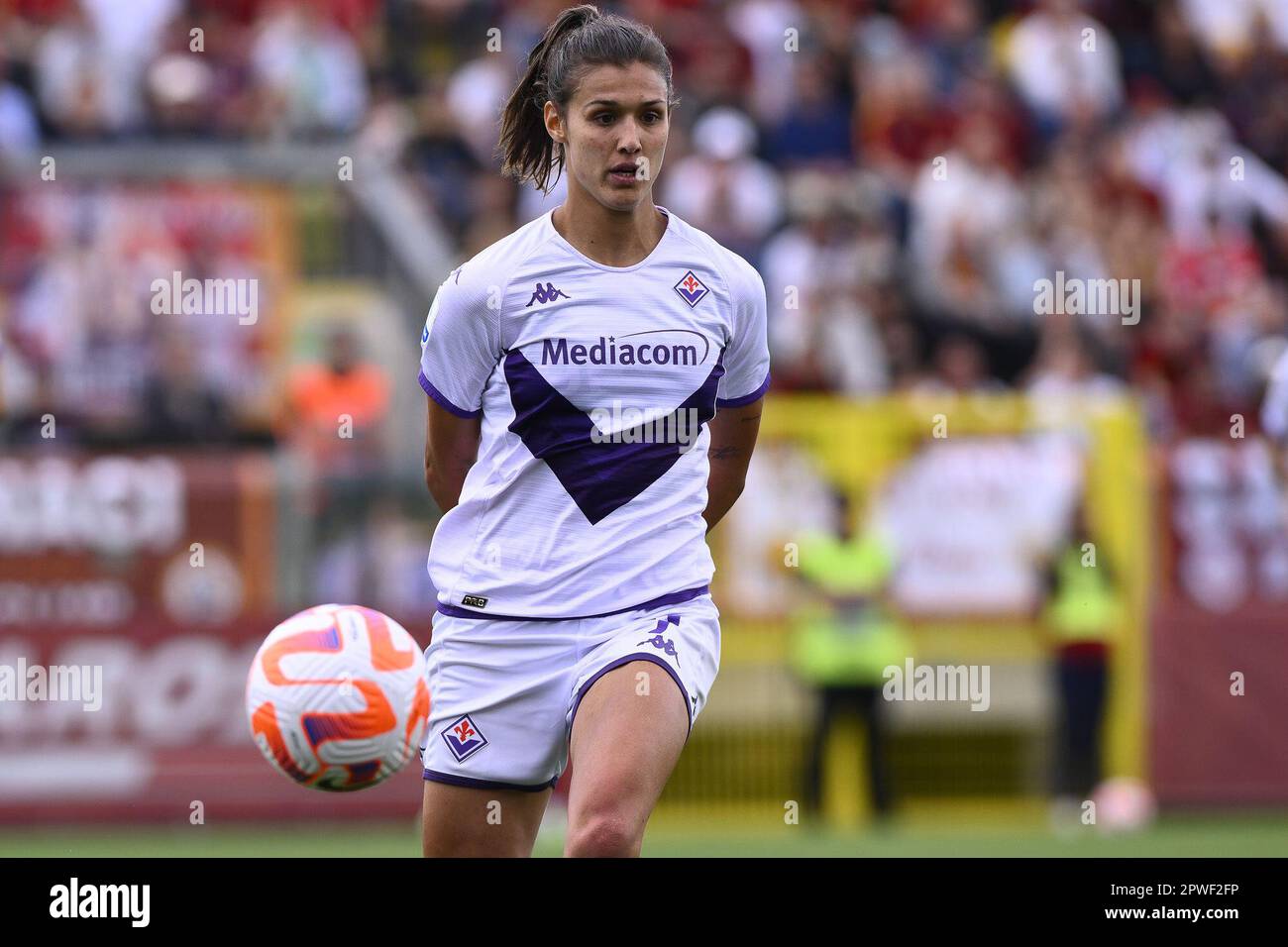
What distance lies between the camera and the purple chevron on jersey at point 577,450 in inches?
234

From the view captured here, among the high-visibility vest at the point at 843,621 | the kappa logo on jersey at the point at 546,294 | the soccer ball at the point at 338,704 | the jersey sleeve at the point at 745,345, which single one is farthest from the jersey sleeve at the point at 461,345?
the high-visibility vest at the point at 843,621

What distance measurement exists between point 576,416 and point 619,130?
78 centimetres

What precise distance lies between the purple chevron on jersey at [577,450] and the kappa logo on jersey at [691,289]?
0.41 metres

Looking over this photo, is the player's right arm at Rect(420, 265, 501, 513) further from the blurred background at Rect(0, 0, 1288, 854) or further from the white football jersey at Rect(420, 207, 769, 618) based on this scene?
the blurred background at Rect(0, 0, 1288, 854)

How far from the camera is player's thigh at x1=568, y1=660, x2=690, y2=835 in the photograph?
5527 mm

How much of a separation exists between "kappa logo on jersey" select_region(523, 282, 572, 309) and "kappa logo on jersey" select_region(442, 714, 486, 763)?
1144 mm

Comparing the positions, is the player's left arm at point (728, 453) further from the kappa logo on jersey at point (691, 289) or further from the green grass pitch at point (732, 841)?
the green grass pitch at point (732, 841)

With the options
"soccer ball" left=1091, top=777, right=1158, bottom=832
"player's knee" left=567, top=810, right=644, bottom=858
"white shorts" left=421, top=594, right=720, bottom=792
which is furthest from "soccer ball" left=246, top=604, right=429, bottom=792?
"soccer ball" left=1091, top=777, right=1158, bottom=832

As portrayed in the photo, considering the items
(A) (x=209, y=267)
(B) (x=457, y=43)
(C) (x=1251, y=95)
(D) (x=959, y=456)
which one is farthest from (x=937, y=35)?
(A) (x=209, y=267)

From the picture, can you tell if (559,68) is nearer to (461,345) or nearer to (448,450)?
(461,345)

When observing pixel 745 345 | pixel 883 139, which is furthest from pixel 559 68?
pixel 883 139

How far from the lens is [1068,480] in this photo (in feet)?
48.3
